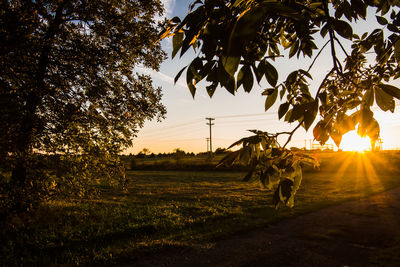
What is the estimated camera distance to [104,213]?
10641 mm

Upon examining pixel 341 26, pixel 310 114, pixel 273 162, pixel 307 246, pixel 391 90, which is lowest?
pixel 307 246

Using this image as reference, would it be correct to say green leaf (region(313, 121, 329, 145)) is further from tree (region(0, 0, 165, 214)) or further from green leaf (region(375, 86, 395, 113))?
tree (region(0, 0, 165, 214))

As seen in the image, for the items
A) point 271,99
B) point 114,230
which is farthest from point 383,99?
point 114,230

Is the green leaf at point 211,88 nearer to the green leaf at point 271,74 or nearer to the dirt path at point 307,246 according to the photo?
the green leaf at point 271,74

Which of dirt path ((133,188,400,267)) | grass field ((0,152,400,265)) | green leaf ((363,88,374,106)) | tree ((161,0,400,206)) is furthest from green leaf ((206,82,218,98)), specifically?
grass field ((0,152,400,265))

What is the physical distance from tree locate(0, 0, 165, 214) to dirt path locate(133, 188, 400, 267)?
380 centimetres

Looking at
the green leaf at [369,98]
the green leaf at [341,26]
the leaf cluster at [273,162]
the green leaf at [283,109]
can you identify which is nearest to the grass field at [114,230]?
the leaf cluster at [273,162]

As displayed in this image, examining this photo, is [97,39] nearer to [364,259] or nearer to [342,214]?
[364,259]

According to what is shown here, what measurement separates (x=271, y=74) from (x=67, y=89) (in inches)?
300

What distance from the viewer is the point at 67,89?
7207 millimetres

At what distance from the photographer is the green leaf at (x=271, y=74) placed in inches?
49.5

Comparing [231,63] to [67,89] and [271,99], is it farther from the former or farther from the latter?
[67,89]

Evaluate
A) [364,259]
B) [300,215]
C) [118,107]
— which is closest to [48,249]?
[118,107]

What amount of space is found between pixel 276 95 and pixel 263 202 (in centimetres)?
1334
